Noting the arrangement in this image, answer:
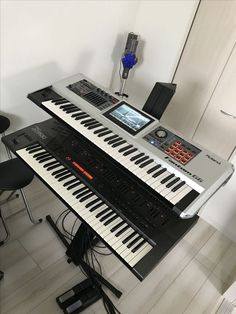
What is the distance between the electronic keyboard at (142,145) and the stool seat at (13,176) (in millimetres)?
470

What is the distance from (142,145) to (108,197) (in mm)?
266

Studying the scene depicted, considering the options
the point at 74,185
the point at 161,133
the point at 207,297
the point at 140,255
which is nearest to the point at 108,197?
the point at 74,185

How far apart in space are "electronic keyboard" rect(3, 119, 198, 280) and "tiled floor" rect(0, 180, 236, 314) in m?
0.73

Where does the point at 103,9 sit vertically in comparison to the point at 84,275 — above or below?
above

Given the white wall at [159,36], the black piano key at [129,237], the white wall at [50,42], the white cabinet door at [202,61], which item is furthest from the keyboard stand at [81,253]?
the white wall at [159,36]

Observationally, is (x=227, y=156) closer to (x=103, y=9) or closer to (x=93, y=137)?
(x=93, y=137)

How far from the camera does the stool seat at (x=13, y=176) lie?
1464 millimetres

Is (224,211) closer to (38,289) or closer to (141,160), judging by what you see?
(141,160)

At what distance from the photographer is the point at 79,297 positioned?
1.53 metres

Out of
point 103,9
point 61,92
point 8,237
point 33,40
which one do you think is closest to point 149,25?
point 103,9

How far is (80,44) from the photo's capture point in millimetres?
1839

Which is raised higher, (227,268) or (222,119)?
(222,119)

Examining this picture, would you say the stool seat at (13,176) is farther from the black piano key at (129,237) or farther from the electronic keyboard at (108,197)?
the black piano key at (129,237)

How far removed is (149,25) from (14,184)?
1.52m
